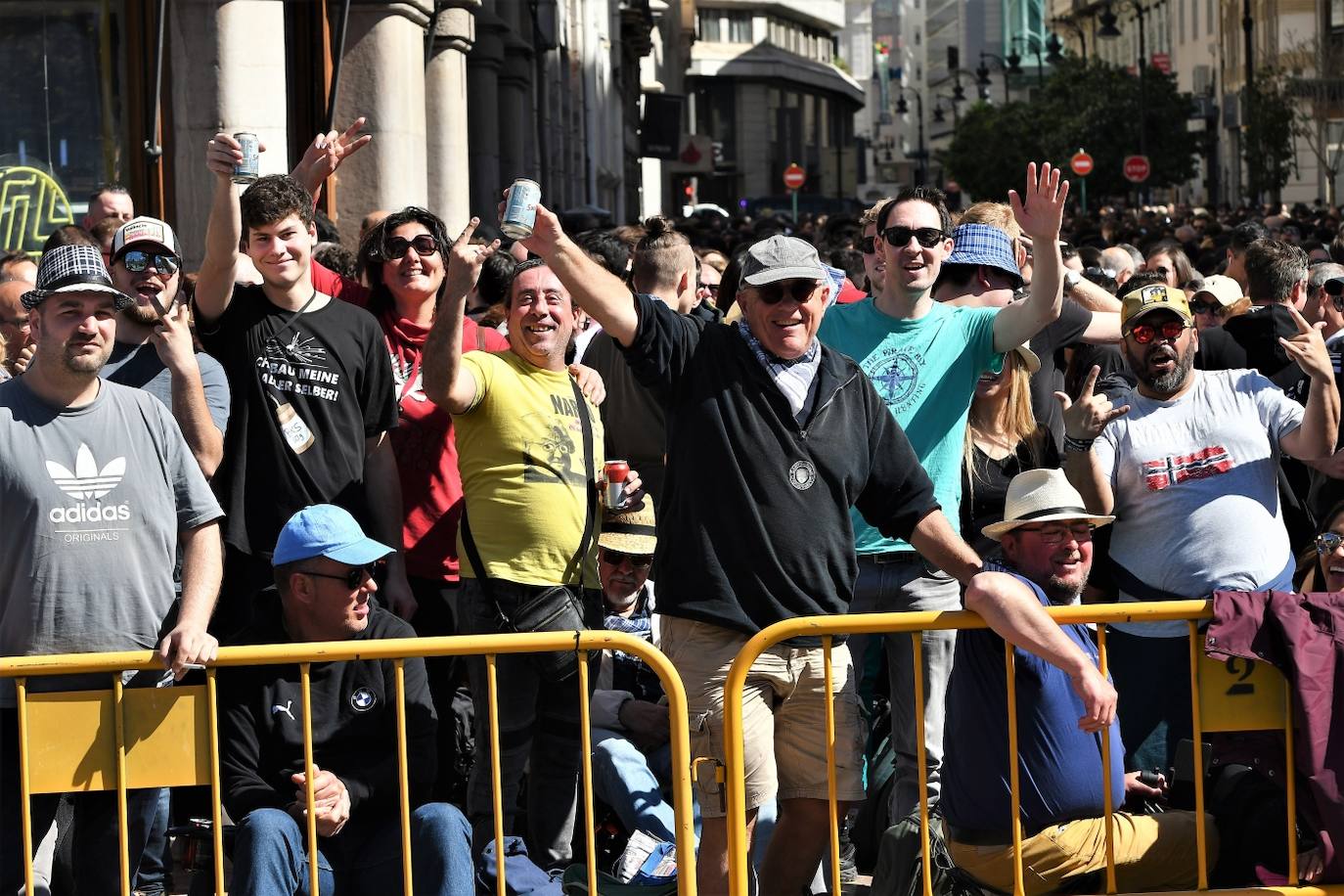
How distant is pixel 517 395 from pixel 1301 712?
8.16 feet

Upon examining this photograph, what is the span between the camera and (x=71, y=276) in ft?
17.5

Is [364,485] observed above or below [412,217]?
below

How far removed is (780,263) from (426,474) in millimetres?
1790

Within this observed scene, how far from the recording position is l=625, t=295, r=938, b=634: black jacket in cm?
546

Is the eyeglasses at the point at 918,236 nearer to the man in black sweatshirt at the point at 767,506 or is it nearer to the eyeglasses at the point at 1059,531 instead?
the man in black sweatshirt at the point at 767,506

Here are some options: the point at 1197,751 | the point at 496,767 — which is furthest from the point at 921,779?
the point at 496,767

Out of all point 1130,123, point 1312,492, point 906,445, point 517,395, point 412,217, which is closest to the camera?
point 906,445

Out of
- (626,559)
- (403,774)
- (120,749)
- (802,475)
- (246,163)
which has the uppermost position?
(246,163)

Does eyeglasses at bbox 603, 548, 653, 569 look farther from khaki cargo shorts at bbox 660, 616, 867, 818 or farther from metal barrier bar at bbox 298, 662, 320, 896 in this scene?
metal barrier bar at bbox 298, 662, 320, 896

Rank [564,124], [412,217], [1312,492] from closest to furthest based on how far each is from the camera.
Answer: [412,217] → [1312,492] → [564,124]

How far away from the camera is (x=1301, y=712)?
17.5 feet

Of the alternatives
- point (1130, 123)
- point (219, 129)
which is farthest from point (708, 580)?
point (1130, 123)

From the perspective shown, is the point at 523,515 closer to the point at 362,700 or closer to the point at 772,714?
the point at 362,700

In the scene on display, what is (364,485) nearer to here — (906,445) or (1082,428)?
(906,445)
